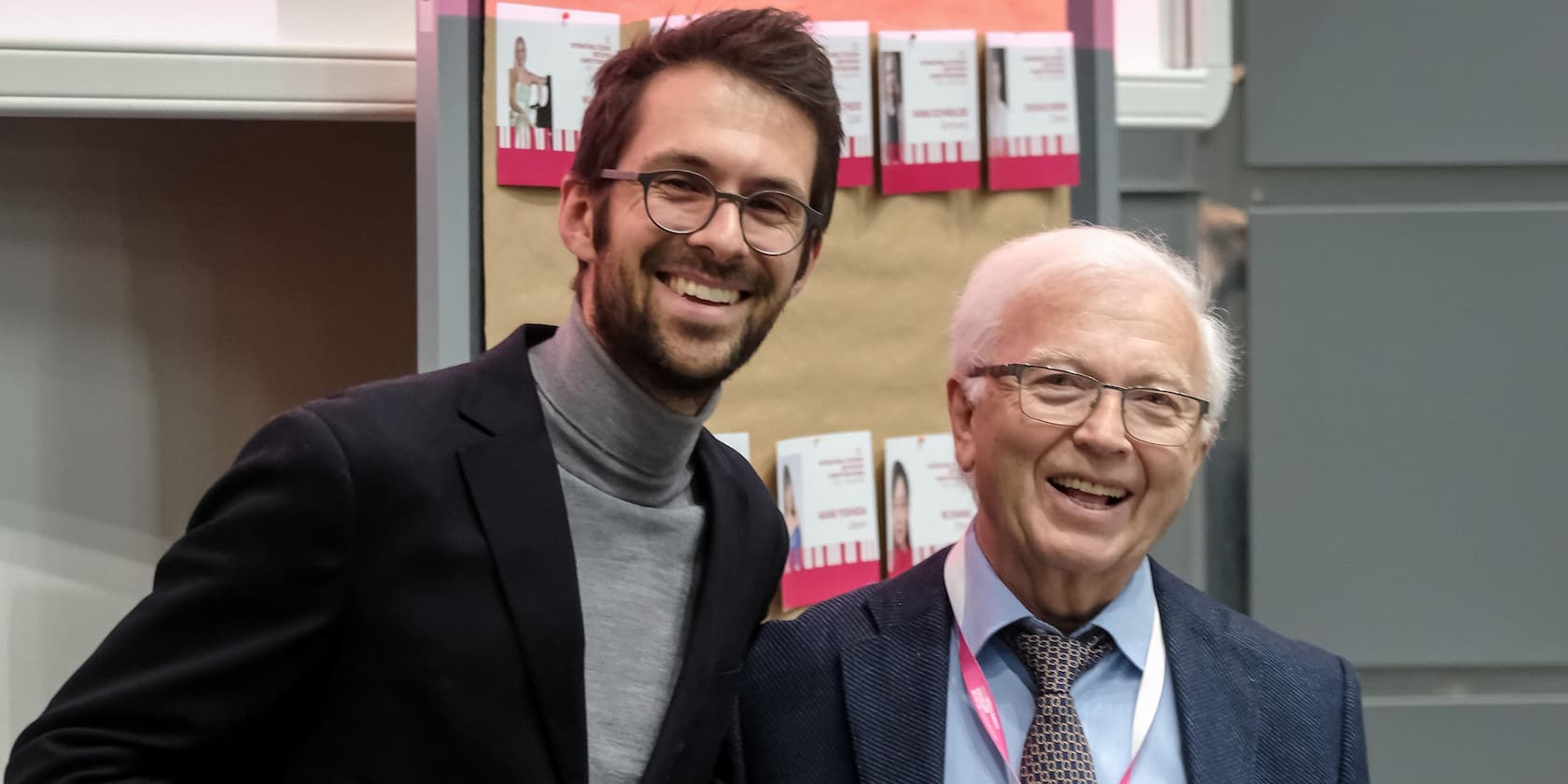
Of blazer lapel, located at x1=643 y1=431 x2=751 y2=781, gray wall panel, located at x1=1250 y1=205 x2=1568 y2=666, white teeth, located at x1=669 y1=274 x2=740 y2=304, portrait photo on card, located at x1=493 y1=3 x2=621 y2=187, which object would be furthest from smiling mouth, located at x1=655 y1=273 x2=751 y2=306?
gray wall panel, located at x1=1250 y1=205 x2=1568 y2=666

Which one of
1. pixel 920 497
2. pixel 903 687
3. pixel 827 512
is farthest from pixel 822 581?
pixel 903 687

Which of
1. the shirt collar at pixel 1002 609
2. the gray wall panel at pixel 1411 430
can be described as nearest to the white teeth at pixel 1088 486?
the shirt collar at pixel 1002 609

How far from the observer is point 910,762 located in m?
1.57

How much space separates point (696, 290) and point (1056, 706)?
0.60 meters

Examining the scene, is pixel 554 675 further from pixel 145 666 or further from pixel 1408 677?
pixel 1408 677

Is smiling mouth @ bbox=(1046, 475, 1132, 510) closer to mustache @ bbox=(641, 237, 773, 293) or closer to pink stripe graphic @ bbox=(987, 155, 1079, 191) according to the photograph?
mustache @ bbox=(641, 237, 773, 293)

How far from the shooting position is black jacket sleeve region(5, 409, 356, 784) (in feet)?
4.30

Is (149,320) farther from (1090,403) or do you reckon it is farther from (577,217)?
(1090,403)

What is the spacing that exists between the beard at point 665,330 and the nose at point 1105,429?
1.30 feet

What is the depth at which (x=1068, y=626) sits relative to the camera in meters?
1.68

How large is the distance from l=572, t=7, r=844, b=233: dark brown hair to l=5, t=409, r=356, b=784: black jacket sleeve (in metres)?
0.40

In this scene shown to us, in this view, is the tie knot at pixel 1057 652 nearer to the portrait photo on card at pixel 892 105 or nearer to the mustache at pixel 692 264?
the mustache at pixel 692 264

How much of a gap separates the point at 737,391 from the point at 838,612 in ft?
1.98

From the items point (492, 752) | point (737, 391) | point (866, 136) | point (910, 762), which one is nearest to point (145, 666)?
point (492, 752)
